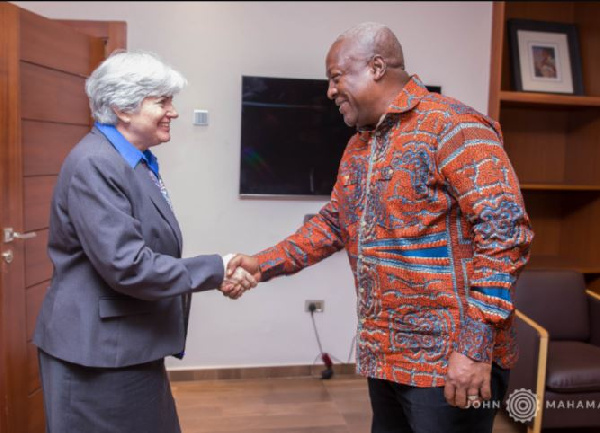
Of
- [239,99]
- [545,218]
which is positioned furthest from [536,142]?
[239,99]

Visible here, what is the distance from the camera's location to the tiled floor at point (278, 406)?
2.89m

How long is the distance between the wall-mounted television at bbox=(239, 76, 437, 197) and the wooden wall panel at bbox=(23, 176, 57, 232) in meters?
1.09

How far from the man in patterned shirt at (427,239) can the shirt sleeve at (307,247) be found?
0.29 m

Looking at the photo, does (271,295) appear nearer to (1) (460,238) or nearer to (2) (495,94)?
(2) (495,94)

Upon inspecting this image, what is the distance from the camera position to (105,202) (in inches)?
54.1

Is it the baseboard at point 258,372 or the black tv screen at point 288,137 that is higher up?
the black tv screen at point 288,137

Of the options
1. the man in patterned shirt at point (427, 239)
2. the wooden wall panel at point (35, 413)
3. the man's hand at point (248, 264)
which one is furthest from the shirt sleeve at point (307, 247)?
the wooden wall panel at point (35, 413)

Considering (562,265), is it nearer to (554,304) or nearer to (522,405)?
(554,304)

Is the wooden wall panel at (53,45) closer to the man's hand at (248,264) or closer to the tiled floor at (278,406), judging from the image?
the man's hand at (248,264)

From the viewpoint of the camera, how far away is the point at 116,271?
4.53ft

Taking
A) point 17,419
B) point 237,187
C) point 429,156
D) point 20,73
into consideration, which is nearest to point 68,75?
point 20,73

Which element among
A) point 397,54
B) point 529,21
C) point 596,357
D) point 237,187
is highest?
point 529,21

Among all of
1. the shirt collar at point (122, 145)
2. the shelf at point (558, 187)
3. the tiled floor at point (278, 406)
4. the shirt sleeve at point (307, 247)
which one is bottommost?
the tiled floor at point (278, 406)

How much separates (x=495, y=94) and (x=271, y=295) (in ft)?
5.68
